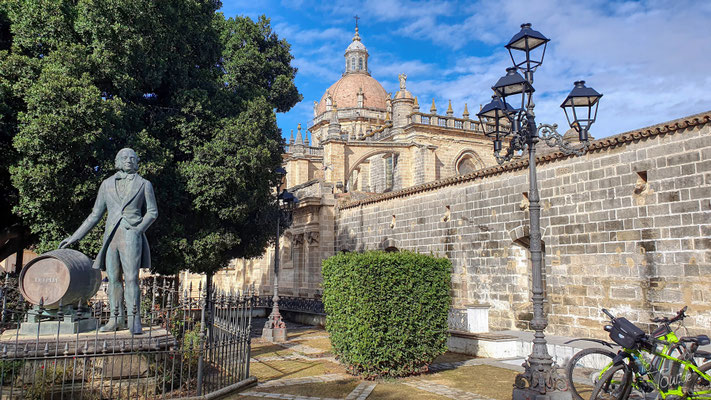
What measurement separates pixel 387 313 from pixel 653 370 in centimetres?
400

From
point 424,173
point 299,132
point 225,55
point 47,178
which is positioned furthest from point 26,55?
point 299,132

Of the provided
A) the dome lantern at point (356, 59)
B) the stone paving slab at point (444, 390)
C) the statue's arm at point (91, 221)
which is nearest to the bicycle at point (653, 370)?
the stone paving slab at point (444, 390)

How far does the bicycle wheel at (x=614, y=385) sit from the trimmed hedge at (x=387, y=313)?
3.27 m

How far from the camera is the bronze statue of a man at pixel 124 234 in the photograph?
705cm

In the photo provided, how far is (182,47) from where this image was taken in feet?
45.9

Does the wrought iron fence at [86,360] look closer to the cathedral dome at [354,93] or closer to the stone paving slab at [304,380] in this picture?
the stone paving slab at [304,380]

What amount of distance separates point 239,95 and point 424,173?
58.6 ft

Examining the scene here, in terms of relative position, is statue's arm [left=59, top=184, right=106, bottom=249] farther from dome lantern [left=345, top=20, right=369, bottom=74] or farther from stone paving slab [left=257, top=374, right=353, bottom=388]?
dome lantern [left=345, top=20, right=369, bottom=74]

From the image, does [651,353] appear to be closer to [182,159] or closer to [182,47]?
[182,159]

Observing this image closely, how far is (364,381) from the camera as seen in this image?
8.78 m

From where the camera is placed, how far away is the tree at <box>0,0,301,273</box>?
10.8 metres

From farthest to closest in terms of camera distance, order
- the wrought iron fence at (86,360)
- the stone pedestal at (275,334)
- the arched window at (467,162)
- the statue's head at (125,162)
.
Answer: the arched window at (467,162) < the stone pedestal at (275,334) < the statue's head at (125,162) < the wrought iron fence at (86,360)

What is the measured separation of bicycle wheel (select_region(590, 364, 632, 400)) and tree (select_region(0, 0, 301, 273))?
9.49 metres

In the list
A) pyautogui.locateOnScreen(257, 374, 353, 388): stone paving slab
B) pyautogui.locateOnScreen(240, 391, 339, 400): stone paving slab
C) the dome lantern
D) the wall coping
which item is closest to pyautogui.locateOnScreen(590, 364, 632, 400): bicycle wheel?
pyautogui.locateOnScreen(240, 391, 339, 400): stone paving slab
